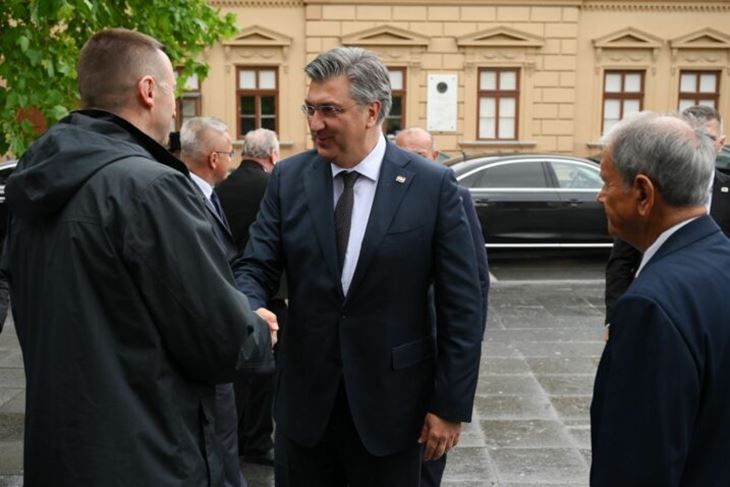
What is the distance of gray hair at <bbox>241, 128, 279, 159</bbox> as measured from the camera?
484 centimetres

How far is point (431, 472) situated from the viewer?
351cm

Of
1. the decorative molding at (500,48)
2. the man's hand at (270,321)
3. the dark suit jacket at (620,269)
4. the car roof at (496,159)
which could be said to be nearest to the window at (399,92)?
the decorative molding at (500,48)

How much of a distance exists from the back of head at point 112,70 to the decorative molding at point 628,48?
1992cm

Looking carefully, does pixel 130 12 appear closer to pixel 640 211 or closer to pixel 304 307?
pixel 304 307

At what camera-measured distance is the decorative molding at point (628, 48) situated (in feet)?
66.8

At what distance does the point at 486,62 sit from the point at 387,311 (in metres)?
18.6

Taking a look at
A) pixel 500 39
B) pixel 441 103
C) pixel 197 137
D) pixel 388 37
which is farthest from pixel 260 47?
pixel 197 137

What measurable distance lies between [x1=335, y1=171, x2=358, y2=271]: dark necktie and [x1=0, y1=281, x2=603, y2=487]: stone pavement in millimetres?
1952

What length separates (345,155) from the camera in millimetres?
2732

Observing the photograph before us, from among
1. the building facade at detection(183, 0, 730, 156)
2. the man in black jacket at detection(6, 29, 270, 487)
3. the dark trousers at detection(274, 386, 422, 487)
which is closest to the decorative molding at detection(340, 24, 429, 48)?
the building facade at detection(183, 0, 730, 156)

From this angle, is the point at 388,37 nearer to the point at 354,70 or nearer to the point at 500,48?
the point at 500,48

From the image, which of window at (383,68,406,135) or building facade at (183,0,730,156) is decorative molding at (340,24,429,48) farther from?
window at (383,68,406,135)

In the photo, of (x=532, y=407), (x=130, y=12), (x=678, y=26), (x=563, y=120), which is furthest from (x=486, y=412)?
(x=678, y=26)

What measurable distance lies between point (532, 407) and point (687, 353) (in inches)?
151
